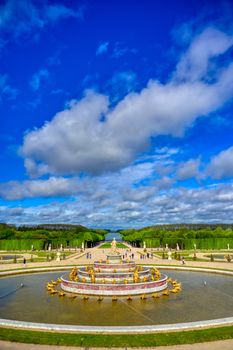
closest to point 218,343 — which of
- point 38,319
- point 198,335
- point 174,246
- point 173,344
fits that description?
point 198,335

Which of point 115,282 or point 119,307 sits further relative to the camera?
point 115,282

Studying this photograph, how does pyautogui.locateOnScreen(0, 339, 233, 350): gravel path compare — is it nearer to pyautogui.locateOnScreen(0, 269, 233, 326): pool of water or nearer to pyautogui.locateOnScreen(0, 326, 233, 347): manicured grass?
pyautogui.locateOnScreen(0, 326, 233, 347): manicured grass

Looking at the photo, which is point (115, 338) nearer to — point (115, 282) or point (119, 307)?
point (119, 307)

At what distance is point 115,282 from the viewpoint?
2586 centimetres

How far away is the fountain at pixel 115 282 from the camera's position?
24.3m

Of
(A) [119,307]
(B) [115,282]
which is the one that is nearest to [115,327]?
(A) [119,307]

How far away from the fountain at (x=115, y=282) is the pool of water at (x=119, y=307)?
1144 mm

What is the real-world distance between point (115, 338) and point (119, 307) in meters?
7.22

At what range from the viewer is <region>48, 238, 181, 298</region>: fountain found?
79.9 ft

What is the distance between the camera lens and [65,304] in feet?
70.9

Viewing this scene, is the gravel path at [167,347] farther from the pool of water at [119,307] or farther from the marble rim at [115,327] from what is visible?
the pool of water at [119,307]

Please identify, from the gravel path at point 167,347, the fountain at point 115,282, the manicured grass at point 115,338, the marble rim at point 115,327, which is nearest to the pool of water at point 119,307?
the fountain at point 115,282

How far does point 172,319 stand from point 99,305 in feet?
19.1

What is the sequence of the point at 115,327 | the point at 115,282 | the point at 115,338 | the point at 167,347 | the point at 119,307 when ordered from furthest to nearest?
the point at 115,282 → the point at 119,307 → the point at 115,327 → the point at 115,338 → the point at 167,347
